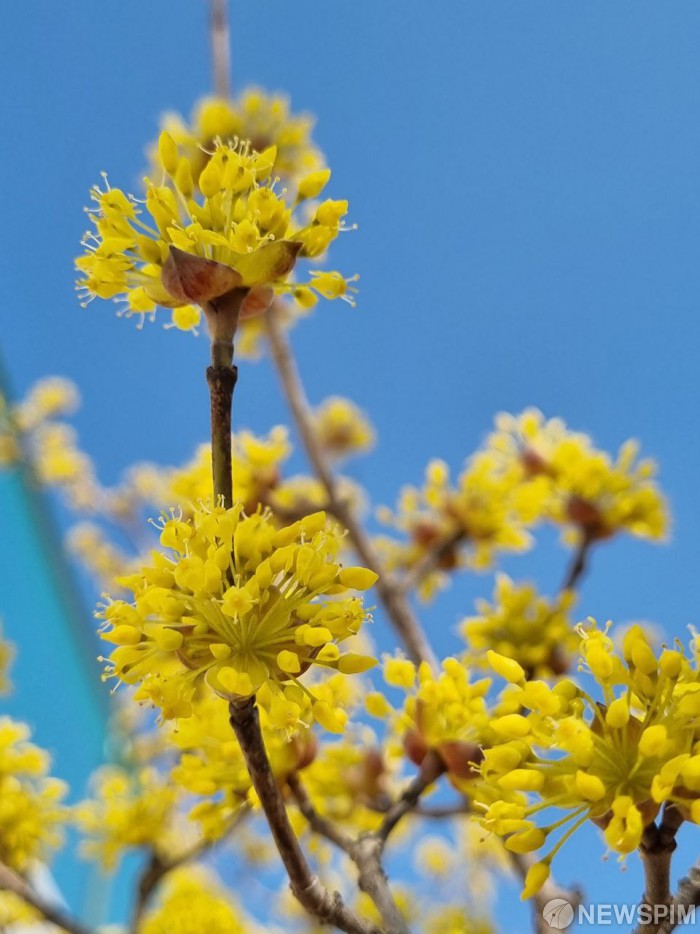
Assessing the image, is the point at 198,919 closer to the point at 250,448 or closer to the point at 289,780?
the point at 289,780

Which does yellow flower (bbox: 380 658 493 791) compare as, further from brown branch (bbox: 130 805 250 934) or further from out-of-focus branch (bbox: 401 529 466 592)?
out-of-focus branch (bbox: 401 529 466 592)

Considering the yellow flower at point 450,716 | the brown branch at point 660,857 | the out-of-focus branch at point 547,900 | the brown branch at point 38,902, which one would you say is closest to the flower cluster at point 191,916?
the brown branch at point 38,902

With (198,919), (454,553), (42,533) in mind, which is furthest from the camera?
(42,533)

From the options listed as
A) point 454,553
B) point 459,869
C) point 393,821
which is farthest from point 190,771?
point 459,869

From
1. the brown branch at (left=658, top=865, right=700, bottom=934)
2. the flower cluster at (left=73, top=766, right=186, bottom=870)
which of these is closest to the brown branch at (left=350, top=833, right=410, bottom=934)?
the brown branch at (left=658, top=865, right=700, bottom=934)

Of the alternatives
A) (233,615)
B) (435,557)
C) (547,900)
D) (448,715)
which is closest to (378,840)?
(448,715)

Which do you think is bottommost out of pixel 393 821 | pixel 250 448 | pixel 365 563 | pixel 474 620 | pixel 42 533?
pixel 393 821

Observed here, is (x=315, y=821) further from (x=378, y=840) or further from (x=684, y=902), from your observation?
(x=684, y=902)
